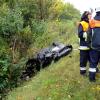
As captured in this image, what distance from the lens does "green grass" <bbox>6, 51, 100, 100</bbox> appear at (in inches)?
362

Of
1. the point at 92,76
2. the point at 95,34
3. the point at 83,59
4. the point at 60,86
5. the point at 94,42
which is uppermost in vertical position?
the point at 95,34

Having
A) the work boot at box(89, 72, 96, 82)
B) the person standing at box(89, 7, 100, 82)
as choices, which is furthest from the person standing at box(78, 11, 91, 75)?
the work boot at box(89, 72, 96, 82)

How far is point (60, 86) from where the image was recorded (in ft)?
31.8

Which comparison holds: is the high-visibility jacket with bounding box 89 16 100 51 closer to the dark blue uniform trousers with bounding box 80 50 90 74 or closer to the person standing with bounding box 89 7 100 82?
the person standing with bounding box 89 7 100 82

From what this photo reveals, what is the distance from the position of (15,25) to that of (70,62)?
2.24 metres

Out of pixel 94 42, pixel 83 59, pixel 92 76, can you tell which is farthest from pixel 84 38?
pixel 92 76

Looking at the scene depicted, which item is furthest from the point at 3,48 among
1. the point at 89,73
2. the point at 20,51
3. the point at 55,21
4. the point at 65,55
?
the point at 55,21

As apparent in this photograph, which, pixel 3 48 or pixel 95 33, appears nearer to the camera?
pixel 95 33

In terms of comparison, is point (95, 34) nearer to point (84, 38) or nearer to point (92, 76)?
point (84, 38)

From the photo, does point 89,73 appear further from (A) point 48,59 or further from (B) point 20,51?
(B) point 20,51

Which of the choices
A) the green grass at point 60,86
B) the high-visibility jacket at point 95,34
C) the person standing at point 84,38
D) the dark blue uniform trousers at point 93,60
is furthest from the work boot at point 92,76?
the high-visibility jacket at point 95,34

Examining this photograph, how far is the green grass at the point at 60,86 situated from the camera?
30.2 feet

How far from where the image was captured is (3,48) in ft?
37.9

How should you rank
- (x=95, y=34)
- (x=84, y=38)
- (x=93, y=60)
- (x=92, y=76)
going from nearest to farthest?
(x=95, y=34) < (x=93, y=60) < (x=92, y=76) < (x=84, y=38)
